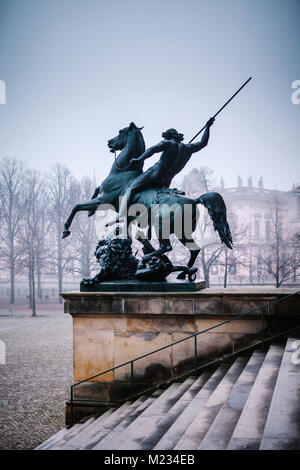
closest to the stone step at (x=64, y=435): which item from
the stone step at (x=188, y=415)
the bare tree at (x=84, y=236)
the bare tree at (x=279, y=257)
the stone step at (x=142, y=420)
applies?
the stone step at (x=142, y=420)

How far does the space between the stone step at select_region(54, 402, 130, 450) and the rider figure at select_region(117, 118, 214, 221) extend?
11.5ft

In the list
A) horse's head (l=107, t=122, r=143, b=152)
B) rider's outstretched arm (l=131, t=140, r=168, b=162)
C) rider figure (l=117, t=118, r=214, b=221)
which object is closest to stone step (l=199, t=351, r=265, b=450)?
rider figure (l=117, t=118, r=214, b=221)

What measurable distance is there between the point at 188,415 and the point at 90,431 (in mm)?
1587

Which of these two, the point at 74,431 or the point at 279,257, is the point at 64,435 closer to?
the point at 74,431

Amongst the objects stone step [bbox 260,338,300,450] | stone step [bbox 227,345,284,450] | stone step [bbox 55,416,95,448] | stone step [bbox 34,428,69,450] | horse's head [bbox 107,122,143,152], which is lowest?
stone step [bbox 34,428,69,450]

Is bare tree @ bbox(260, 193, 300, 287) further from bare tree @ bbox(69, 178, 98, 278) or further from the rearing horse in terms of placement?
bare tree @ bbox(69, 178, 98, 278)

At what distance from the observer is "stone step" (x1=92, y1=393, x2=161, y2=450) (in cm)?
385

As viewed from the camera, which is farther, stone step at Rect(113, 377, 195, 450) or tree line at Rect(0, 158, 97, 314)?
tree line at Rect(0, 158, 97, 314)

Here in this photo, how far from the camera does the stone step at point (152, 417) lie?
379cm

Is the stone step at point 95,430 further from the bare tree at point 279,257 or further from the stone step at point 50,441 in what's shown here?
the bare tree at point 279,257

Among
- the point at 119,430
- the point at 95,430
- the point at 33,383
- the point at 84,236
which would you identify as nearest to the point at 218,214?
the point at 119,430

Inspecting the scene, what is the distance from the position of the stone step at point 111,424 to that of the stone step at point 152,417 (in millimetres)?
471
